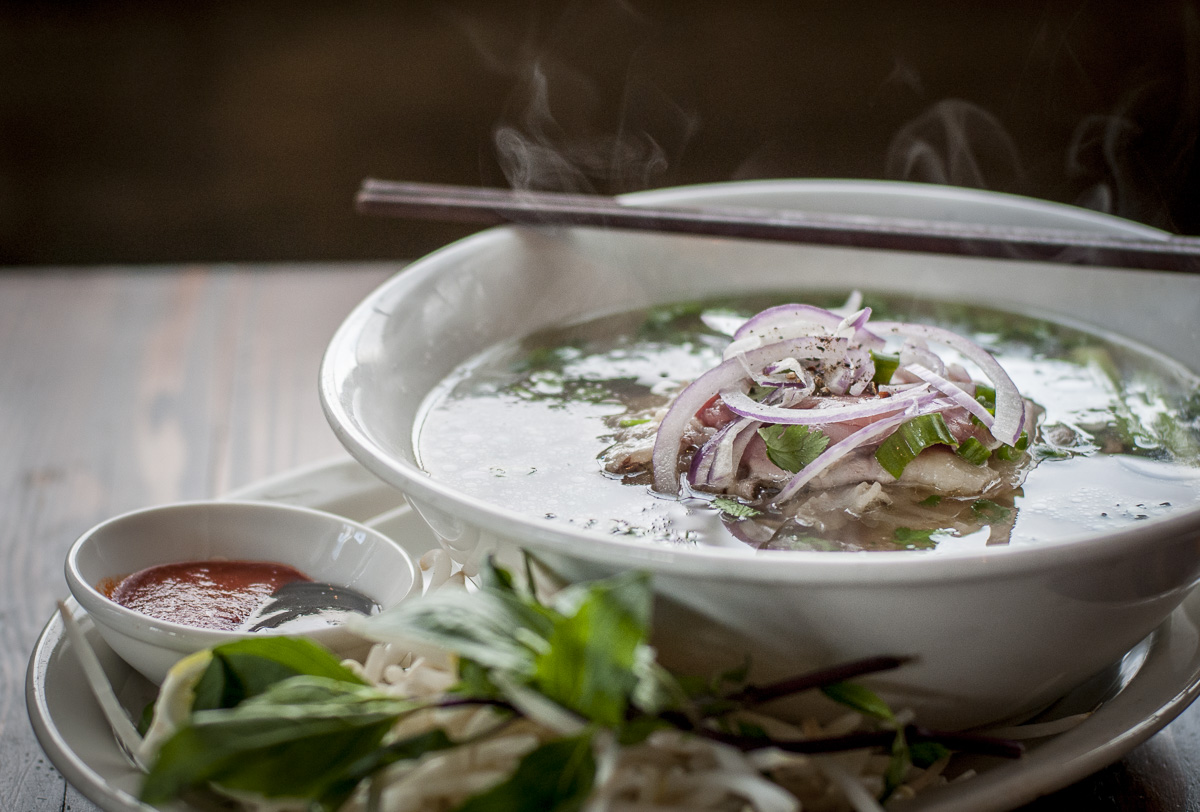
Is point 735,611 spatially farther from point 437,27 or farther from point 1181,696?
point 437,27

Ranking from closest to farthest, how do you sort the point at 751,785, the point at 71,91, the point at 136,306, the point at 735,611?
the point at 751,785 < the point at 735,611 < the point at 136,306 < the point at 71,91

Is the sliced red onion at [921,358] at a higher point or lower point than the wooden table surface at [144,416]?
higher

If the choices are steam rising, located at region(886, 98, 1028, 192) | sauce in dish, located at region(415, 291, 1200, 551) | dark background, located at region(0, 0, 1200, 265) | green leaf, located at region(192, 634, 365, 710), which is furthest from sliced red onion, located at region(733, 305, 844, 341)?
dark background, located at region(0, 0, 1200, 265)

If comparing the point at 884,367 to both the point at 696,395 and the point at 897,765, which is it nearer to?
the point at 696,395

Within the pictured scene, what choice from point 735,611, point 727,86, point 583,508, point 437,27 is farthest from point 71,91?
point 735,611

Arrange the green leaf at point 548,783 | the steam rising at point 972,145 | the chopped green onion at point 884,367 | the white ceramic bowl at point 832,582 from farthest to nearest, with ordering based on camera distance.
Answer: the steam rising at point 972,145
the chopped green onion at point 884,367
the white ceramic bowl at point 832,582
the green leaf at point 548,783

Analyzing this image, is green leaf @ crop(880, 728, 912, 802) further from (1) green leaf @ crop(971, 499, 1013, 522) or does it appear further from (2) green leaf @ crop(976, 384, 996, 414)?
(2) green leaf @ crop(976, 384, 996, 414)

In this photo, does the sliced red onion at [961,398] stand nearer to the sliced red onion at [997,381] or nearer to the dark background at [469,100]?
the sliced red onion at [997,381]

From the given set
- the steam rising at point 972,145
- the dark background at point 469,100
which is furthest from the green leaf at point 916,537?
the dark background at point 469,100
